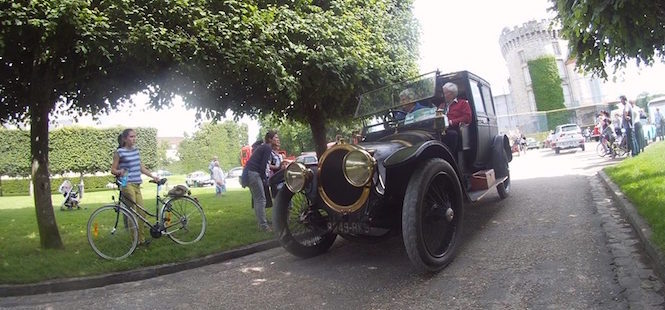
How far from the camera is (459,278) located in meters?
3.90

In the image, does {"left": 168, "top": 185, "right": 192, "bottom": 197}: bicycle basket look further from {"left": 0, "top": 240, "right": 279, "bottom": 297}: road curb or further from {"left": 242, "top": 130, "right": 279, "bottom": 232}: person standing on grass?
{"left": 0, "top": 240, "right": 279, "bottom": 297}: road curb

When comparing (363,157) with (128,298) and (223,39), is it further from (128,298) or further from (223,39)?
(223,39)

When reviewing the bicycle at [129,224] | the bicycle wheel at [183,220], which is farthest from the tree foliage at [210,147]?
the bicycle at [129,224]

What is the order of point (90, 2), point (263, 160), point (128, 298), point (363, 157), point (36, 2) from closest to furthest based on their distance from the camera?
point (363, 157)
point (128, 298)
point (36, 2)
point (90, 2)
point (263, 160)

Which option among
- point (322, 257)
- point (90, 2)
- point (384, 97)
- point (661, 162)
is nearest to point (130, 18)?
point (90, 2)

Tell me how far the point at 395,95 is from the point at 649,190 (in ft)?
12.7

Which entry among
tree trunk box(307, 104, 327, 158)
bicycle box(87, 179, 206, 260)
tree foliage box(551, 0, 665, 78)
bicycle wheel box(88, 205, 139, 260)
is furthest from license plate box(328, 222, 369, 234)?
tree trunk box(307, 104, 327, 158)

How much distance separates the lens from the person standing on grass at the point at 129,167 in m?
6.07

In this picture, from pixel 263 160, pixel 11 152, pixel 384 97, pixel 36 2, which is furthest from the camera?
pixel 11 152

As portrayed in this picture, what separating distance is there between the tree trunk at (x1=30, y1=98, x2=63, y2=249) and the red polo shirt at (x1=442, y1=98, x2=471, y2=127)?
5.76 meters

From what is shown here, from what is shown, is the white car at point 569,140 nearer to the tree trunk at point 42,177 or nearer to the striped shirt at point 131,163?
the striped shirt at point 131,163

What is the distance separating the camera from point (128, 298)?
447cm

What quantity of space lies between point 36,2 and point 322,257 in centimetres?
438

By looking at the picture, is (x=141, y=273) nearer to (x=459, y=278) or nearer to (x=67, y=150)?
(x=459, y=278)
